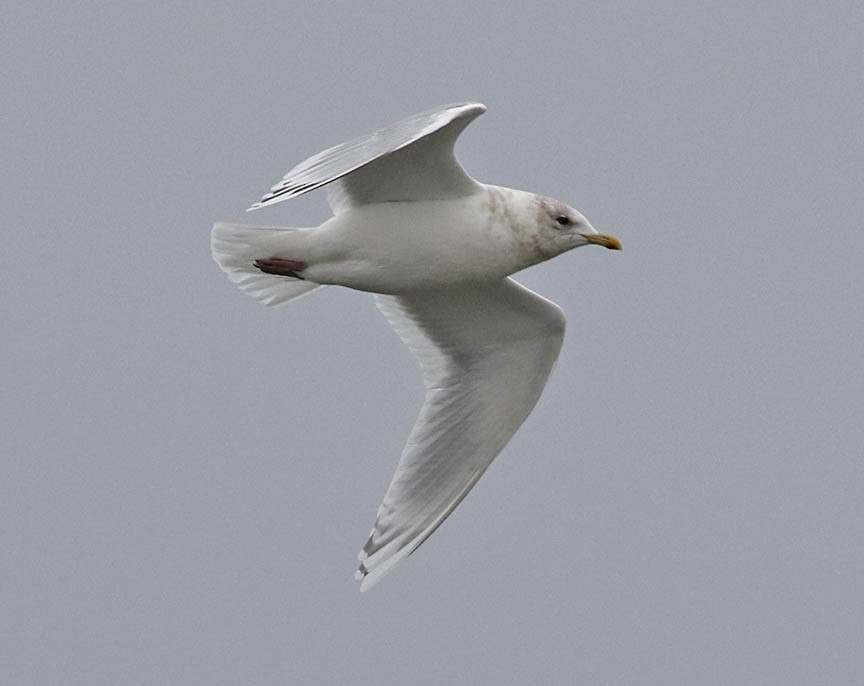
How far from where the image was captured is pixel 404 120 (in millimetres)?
7703

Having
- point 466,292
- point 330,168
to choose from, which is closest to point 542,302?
point 466,292

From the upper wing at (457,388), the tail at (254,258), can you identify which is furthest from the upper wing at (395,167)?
the upper wing at (457,388)

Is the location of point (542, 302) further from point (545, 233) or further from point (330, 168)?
point (330, 168)

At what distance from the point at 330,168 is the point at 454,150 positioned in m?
0.80

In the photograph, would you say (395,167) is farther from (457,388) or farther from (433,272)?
(457,388)

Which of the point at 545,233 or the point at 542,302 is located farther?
the point at 542,302

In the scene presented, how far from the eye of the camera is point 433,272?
805 cm

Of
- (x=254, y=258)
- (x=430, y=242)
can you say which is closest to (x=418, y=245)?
(x=430, y=242)

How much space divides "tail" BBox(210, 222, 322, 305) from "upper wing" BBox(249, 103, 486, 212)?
0.32 meters

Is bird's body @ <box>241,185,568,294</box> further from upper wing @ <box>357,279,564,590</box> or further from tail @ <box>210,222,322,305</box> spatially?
upper wing @ <box>357,279,564,590</box>

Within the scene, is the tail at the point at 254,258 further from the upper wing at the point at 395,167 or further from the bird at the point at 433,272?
the upper wing at the point at 395,167

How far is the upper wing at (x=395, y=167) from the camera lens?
7133 mm

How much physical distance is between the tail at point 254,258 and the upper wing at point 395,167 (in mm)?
322

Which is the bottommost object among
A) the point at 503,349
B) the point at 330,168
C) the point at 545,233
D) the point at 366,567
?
the point at 366,567
